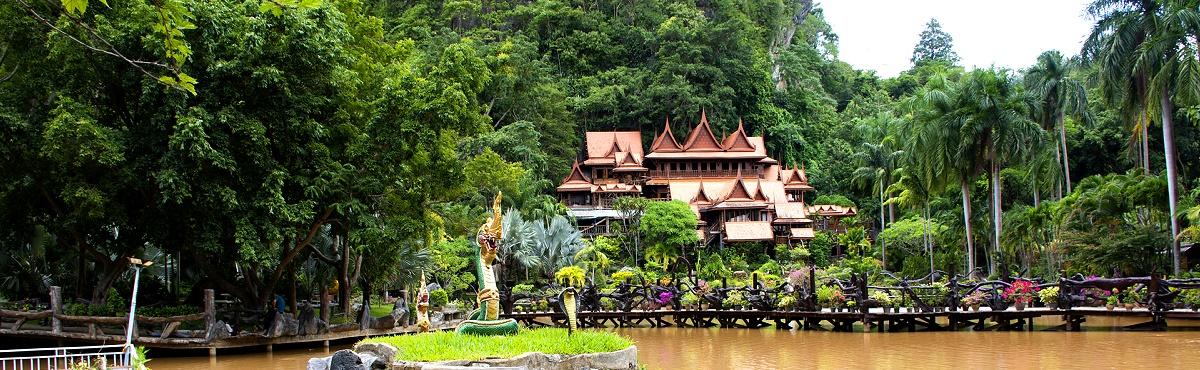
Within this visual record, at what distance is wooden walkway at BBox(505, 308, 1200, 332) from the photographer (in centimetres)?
2302

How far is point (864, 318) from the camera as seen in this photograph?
24.7 metres

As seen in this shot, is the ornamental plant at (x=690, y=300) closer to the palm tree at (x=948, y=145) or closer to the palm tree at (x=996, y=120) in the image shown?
the palm tree at (x=948, y=145)

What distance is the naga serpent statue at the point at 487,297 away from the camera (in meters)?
14.2

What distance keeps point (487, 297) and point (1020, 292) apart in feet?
48.5

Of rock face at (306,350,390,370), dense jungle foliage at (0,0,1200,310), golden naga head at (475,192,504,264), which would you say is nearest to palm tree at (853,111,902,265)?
dense jungle foliage at (0,0,1200,310)

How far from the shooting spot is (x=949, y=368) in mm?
17766

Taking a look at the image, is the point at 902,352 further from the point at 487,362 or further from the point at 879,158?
the point at 879,158

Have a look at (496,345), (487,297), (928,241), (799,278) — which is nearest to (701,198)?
(928,241)

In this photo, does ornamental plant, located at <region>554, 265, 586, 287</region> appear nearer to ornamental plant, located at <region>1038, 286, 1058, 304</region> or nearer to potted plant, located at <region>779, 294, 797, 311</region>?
potted plant, located at <region>779, 294, 797, 311</region>

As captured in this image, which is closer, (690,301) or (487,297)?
(487,297)

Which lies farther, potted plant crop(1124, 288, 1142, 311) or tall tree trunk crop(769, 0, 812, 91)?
tall tree trunk crop(769, 0, 812, 91)

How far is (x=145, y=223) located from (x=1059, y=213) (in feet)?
84.4

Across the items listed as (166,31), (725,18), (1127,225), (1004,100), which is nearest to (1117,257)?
(1127,225)

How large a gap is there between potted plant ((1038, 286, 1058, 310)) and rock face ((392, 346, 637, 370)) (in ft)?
46.3
